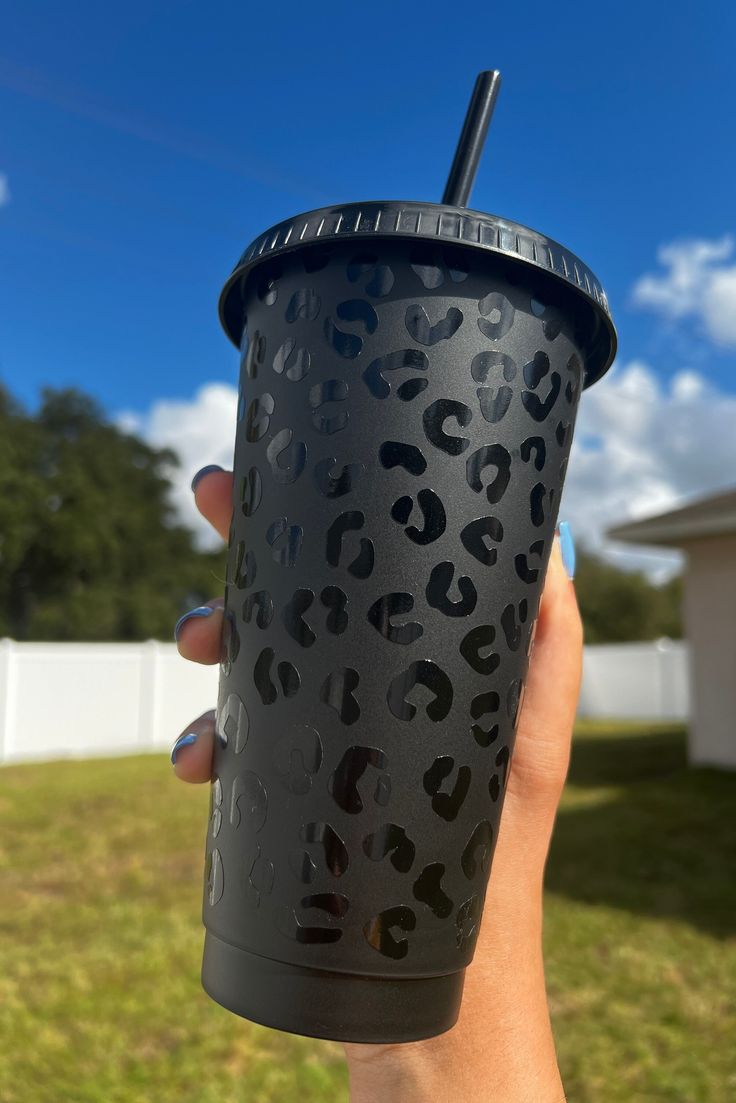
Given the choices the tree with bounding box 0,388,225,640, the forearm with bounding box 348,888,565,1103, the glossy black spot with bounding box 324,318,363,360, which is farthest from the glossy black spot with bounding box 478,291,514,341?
the tree with bounding box 0,388,225,640

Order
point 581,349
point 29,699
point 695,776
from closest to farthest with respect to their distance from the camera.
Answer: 1. point 581,349
2. point 695,776
3. point 29,699

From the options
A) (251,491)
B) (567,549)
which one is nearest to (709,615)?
(567,549)

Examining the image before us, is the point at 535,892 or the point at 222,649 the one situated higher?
the point at 222,649

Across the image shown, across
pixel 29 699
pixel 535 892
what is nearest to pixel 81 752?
pixel 29 699

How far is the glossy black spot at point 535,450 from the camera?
0.75 meters

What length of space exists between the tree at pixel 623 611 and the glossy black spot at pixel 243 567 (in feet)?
102

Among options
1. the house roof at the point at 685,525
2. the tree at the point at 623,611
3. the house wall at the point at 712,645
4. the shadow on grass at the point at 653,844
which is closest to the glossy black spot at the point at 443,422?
the shadow on grass at the point at 653,844

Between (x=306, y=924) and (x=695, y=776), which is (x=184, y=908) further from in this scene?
(x=695, y=776)

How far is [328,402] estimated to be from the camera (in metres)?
0.72

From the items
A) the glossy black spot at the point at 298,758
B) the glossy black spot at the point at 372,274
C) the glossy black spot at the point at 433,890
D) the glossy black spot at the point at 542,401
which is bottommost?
the glossy black spot at the point at 433,890

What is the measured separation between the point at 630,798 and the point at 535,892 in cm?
687

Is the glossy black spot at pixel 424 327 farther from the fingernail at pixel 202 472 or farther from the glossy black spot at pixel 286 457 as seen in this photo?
the fingernail at pixel 202 472

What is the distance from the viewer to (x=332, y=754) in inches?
27.6

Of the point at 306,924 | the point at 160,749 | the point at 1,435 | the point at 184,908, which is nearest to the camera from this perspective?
the point at 306,924
